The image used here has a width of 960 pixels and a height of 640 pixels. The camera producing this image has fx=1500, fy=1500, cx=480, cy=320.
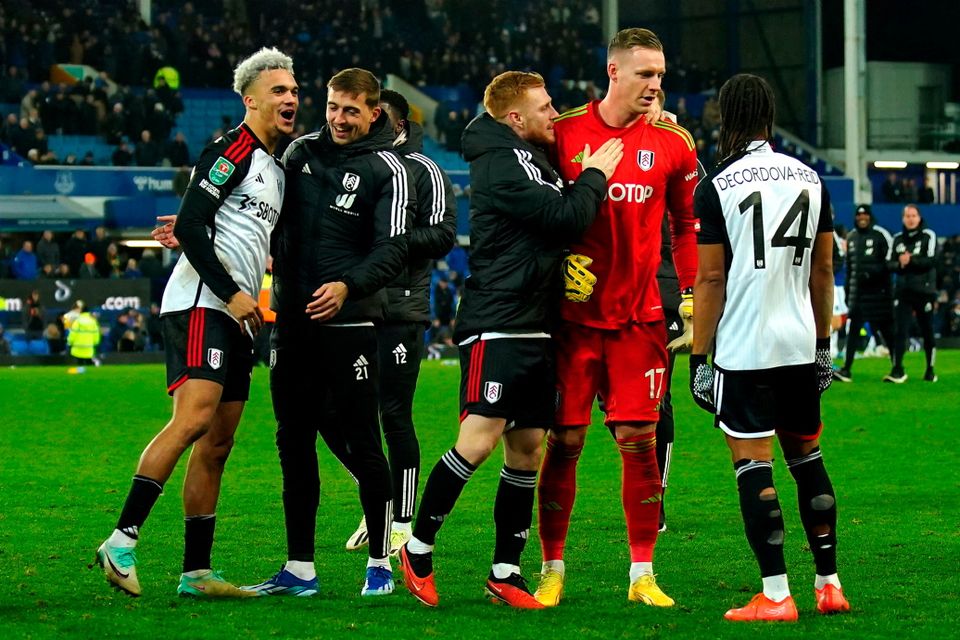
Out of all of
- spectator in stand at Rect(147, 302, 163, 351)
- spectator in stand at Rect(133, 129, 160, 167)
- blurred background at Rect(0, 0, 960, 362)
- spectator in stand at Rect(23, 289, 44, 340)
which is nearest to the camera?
spectator in stand at Rect(23, 289, 44, 340)

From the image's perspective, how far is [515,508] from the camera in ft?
19.8

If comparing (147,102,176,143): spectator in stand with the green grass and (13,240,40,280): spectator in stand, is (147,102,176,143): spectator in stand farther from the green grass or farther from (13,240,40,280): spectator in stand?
the green grass

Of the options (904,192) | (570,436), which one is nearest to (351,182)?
(570,436)

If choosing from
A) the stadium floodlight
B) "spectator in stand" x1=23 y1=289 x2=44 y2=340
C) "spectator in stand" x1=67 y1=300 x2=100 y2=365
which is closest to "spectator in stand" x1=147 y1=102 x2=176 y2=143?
the stadium floodlight

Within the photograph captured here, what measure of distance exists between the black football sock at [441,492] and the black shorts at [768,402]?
1032mm

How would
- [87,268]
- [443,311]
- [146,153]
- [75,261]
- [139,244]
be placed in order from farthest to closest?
[146,153] < [139,244] < [443,311] < [75,261] < [87,268]

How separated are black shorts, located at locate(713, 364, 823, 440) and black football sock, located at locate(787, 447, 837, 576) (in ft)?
0.41

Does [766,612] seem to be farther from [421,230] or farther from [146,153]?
[146,153]

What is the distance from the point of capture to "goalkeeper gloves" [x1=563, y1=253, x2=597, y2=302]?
589 centimetres

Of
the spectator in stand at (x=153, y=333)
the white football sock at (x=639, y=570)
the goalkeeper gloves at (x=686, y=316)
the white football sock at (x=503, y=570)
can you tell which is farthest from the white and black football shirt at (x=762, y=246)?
the spectator in stand at (x=153, y=333)

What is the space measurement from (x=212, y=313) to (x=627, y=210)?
1726 millimetres

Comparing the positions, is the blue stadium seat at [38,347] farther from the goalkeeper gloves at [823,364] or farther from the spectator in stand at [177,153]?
the goalkeeper gloves at [823,364]

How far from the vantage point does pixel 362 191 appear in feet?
20.3

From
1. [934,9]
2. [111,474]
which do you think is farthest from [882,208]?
[111,474]
